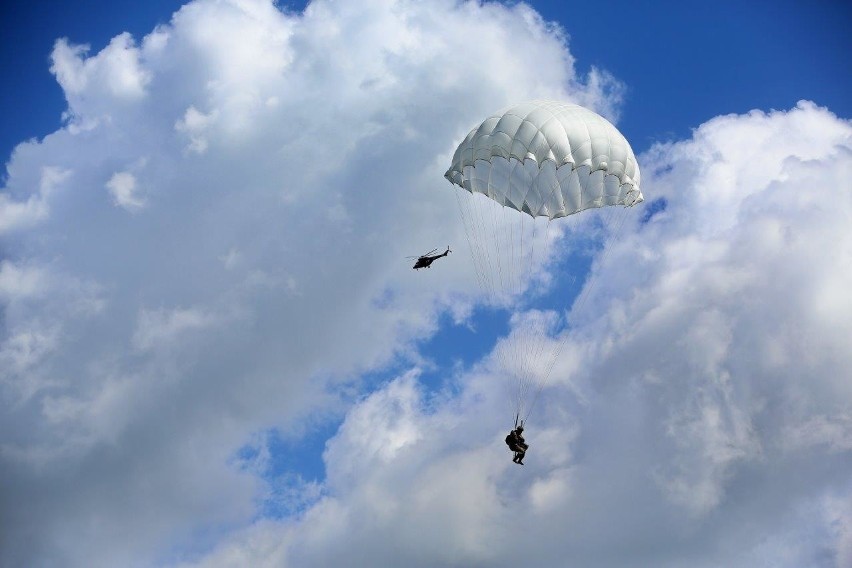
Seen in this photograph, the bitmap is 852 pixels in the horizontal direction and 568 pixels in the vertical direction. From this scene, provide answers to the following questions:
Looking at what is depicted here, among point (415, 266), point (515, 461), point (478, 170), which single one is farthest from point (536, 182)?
point (515, 461)

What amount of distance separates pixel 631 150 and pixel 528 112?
8.09m

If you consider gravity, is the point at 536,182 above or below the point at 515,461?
above

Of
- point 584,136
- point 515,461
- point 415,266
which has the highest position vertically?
point 584,136

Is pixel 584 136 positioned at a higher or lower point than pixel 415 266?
higher

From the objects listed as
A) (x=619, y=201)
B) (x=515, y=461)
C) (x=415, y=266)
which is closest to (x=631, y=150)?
(x=619, y=201)

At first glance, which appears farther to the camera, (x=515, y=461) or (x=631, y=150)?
(x=631, y=150)

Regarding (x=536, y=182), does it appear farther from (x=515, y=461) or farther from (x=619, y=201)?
(x=515, y=461)

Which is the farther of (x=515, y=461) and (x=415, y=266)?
(x=415, y=266)

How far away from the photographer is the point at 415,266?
7625 centimetres

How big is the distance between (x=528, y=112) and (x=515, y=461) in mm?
23201

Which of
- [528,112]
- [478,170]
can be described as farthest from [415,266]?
[528,112]

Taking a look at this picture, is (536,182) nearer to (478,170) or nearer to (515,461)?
(478,170)

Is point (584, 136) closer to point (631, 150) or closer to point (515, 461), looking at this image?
point (631, 150)

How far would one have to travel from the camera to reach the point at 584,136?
72.1 meters
